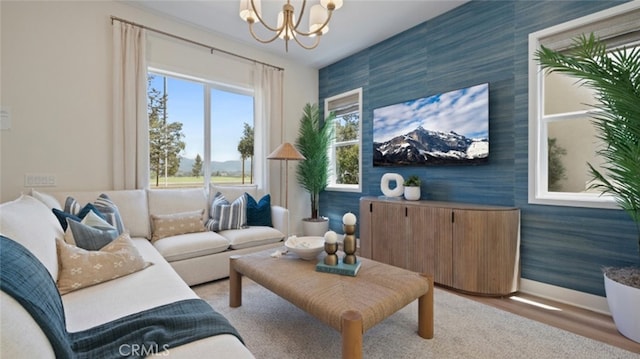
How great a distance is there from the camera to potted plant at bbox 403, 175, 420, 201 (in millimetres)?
3076

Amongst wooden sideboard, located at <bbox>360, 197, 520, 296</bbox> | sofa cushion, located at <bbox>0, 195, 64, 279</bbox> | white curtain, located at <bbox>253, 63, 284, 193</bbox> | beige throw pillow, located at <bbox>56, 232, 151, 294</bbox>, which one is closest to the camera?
sofa cushion, located at <bbox>0, 195, 64, 279</bbox>

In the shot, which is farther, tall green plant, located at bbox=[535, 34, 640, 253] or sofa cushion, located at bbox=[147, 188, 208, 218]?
sofa cushion, located at bbox=[147, 188, 208, 218]

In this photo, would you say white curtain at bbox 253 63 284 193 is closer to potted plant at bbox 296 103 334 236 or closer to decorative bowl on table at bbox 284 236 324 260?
potted plant at bbox 296 103 334 236

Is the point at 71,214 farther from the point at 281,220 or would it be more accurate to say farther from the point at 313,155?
the point at 313,155

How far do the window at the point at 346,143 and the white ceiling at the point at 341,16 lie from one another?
77cm

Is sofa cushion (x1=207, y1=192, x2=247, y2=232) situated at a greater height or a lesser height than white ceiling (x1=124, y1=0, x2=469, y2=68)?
lesser

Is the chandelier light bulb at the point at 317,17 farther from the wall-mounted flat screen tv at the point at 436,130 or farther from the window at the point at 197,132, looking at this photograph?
the window at the point at 197,132

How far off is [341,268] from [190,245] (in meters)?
1.52

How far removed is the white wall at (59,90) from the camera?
94.0 inches

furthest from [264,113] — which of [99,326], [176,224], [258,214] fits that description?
[99,326]

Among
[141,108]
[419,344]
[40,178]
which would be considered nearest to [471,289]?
[419,344]

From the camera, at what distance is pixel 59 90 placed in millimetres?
2586

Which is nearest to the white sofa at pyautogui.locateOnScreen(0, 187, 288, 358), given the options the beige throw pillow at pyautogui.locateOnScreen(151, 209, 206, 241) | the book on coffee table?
the beige throw pillow at pyautogui.locateOnScreen(151, 209, 206, 241)

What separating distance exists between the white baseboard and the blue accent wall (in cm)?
5
